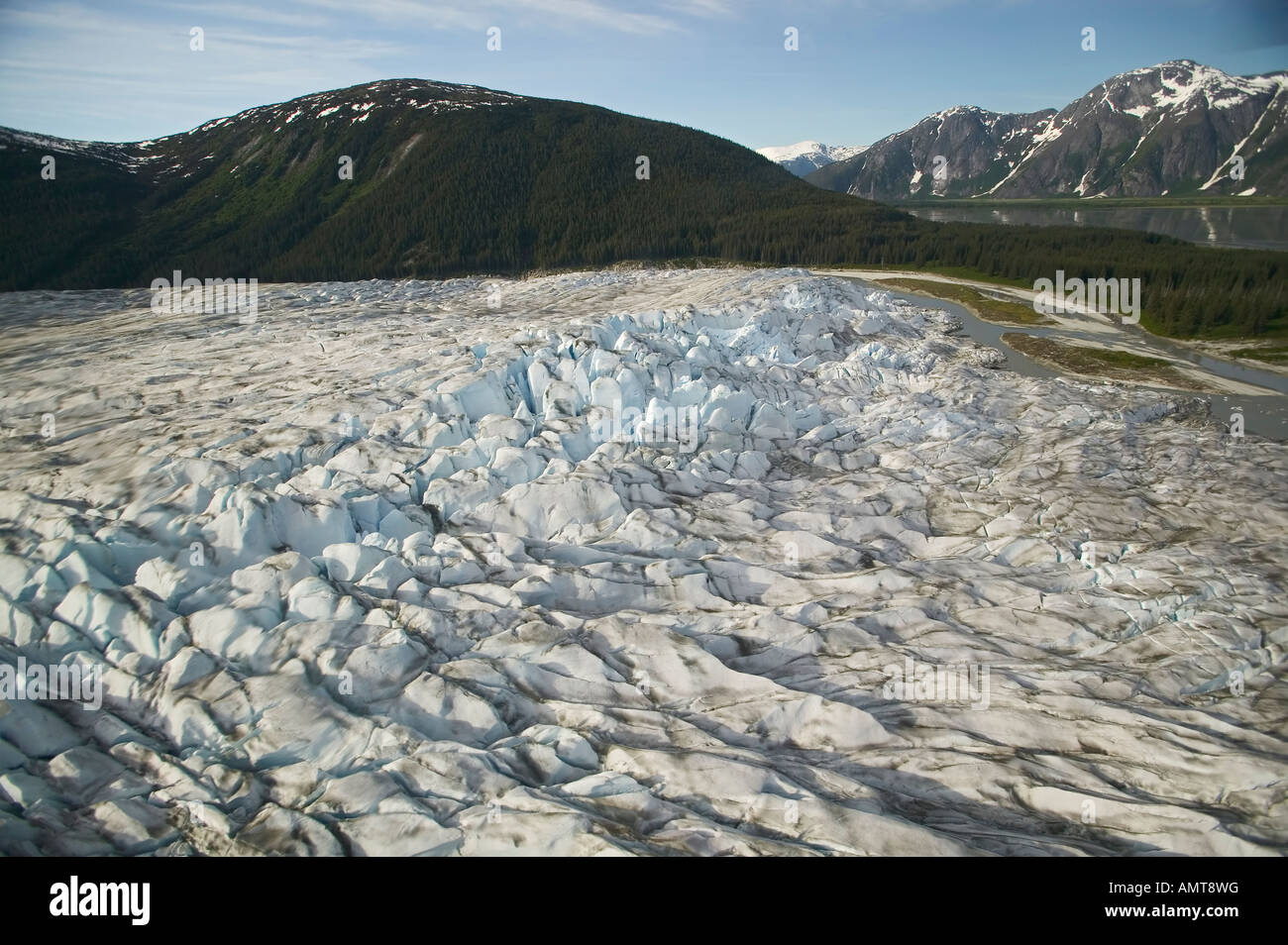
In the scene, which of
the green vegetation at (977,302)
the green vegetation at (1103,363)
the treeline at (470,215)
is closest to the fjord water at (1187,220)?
the treeline at (470,215)

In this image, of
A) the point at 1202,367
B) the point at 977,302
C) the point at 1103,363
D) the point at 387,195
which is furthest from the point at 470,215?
the point at 1202,367

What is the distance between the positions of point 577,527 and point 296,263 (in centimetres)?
9268

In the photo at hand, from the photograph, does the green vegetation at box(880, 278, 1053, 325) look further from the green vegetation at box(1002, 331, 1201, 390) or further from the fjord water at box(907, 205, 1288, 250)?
the fjord water at box(907, 205, 1288, 250)

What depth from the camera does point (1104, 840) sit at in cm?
902

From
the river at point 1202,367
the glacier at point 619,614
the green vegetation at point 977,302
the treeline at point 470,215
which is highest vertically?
the treeline at point 470,215

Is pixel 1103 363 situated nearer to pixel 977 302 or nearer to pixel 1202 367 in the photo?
pixel 1202 367

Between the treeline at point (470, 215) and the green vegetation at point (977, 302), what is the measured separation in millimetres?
11067

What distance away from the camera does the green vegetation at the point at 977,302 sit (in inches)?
1987

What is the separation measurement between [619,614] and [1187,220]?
18595 cm

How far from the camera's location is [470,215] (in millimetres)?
100562

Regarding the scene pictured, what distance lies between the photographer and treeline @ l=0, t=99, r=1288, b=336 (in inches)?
3292

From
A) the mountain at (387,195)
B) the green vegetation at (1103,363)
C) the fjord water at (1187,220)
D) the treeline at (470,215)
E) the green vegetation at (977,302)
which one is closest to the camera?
the green vegetation at (1103,363)

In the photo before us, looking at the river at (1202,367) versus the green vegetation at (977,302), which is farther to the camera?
the green vegetation at (977,302)

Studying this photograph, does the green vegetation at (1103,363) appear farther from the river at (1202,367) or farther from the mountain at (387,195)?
the mountain at (387,195)
